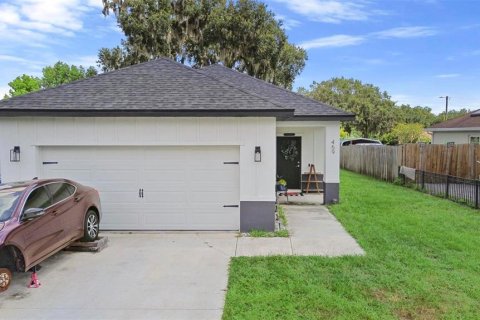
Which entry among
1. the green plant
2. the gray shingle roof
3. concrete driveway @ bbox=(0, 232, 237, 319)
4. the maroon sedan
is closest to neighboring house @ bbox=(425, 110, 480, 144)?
the green plant

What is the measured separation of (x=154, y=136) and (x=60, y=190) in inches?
101

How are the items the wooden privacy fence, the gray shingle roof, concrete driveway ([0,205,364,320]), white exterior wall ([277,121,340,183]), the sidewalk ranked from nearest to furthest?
1. concrete driveway ([0,205,364,320])
2. the sidewalk
3. the gray shingle roof
4. white exterior wall ([277,121,340,183])
5. the wooden privacy fence

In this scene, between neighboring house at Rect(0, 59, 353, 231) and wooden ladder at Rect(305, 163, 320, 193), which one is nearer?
neighboring house at Rect(0, 59, 353, 231)

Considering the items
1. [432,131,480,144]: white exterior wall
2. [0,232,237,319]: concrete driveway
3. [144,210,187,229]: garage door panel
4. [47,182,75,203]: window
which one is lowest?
[0,232,237,319]: concrete driveway

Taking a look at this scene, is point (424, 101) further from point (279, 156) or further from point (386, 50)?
point (279, 156)

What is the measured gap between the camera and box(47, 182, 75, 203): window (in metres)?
6.99

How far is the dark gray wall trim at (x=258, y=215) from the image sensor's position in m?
9.19

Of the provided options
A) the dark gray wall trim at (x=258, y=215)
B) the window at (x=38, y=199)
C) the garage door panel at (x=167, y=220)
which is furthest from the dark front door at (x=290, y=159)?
the window at (x=38, y=199)

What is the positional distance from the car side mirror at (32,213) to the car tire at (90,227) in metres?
1.72

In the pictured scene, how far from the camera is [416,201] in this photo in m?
13.3

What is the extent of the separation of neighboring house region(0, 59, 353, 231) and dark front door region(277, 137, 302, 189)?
6.10 m

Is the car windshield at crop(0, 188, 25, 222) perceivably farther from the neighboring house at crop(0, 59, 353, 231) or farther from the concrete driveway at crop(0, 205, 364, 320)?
the neighboring house at crop(0, 59, 353, 231)

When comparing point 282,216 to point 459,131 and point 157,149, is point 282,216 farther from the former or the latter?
point 459,131

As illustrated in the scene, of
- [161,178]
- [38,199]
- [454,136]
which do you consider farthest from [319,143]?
[454,136]
